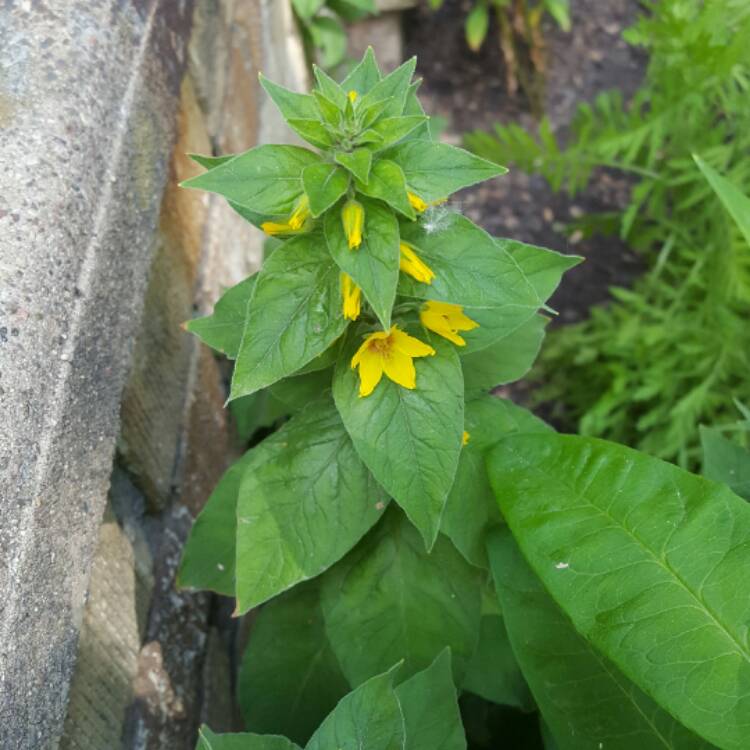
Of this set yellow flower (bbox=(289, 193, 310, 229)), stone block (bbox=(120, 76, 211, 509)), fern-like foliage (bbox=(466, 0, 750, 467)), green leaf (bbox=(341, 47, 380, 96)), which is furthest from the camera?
fern-like foliage (bbox=(466, 0, 750, 467))

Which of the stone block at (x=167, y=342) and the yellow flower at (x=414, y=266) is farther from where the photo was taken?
the stone block at (x=167, y=342)

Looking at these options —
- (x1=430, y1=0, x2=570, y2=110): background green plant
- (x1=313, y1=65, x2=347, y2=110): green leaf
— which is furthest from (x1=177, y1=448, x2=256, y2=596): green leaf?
(x1=430, y1=0, x2=570, y2=110): background green plant

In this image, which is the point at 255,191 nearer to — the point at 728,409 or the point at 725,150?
the point at 725,150

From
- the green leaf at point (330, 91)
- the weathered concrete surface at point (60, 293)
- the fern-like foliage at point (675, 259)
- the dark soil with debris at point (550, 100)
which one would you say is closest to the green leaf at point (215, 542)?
the weathered concrete surface at point (60, 293)

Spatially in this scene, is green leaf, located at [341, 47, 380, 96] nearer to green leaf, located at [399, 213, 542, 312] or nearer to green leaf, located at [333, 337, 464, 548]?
green leaf, located at [399, 213, 542, 312]

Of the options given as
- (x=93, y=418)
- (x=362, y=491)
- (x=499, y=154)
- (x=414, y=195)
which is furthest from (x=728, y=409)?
(x=93, y=418)

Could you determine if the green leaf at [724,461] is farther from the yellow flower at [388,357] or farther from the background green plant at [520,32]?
the background green plant at [520,32]
